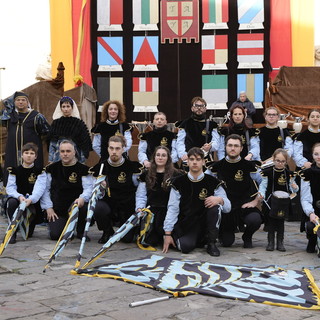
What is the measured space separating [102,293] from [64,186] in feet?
7.39

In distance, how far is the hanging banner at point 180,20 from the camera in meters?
10.8

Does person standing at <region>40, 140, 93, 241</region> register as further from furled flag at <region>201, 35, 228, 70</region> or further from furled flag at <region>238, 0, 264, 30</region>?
furled flag at <region>238, 0, 264, 30</region>

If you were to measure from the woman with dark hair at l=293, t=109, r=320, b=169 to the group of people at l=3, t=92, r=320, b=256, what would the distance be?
11 mm

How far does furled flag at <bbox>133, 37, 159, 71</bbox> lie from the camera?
10922 mm

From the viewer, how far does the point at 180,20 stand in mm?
10852

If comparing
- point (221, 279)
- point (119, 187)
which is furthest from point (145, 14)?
point (221, 279)

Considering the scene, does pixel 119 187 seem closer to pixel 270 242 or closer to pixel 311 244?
pixel 270 242

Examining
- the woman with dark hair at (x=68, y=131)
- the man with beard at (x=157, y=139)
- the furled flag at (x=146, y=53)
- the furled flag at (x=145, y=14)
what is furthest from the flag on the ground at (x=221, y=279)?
the furled flag at (x=145, y=14)

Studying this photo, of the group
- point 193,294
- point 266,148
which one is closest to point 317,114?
point 266,148

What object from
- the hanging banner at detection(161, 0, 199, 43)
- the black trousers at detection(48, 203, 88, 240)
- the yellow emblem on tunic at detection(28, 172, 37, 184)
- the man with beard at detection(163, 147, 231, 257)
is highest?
the hanging banner at detection(161, 0, 199, 43)

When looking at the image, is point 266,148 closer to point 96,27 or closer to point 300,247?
point 300,247

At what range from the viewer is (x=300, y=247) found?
5.32m

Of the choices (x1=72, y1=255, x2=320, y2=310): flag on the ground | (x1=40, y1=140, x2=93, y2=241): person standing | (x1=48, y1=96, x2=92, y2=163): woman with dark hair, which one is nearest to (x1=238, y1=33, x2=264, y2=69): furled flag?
(x1=48, y1=96, x2=92, y2=163): woman with dark hair

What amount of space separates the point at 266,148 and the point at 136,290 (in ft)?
11.2
